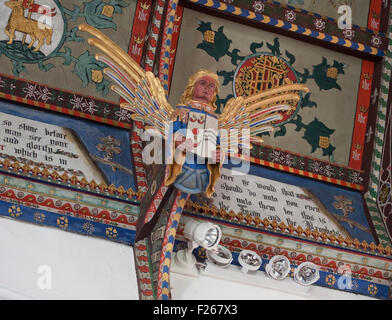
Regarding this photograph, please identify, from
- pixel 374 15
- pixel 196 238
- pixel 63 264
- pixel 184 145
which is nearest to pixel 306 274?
pixel 196 238

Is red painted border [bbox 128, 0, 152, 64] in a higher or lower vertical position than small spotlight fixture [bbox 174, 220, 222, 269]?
Result: higher

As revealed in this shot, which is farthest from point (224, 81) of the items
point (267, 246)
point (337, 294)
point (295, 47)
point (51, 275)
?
point (51, 275)

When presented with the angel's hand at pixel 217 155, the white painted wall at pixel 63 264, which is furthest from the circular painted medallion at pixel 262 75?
the white painted wall at pixel 63 264

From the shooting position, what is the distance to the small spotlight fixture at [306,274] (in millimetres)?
5941

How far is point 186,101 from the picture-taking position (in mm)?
5738

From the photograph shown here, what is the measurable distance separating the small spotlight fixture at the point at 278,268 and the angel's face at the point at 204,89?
1.41 metres

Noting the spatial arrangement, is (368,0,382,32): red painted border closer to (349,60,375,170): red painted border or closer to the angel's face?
(349,60,375,170): red painted border

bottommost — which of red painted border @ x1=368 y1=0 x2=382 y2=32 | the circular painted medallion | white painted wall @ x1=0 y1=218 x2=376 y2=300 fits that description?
white painted wall @ x1=0 y1=218 x2=376 y2=300

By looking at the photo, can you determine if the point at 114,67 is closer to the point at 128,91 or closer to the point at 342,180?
the point at 128,91

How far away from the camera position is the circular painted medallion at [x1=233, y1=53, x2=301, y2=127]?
24.7 ft

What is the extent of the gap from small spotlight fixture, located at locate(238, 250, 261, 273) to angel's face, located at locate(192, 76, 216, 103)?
1.29 metres

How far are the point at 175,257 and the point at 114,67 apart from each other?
1.55 metres

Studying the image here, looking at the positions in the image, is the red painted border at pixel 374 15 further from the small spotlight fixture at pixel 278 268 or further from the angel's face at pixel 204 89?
the small spotlight fixture at pixel 278 268

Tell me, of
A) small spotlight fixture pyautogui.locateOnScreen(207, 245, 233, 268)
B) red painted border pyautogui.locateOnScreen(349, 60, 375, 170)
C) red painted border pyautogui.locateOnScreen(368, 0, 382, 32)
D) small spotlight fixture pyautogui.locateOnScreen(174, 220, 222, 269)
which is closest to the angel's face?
small spotlight fixture pyautogui.locateOnScreen(174, 220, 222, 269)
